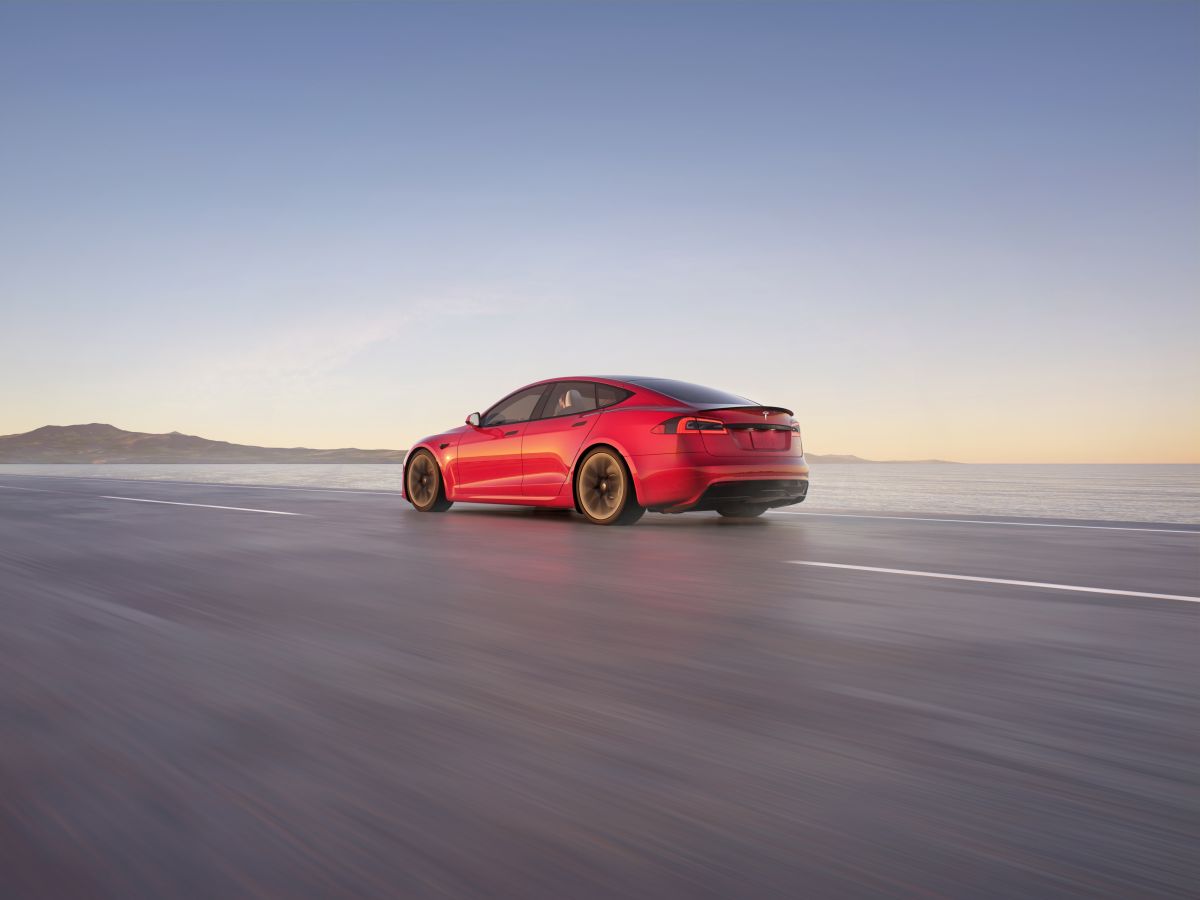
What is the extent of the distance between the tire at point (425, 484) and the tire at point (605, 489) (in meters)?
2.75

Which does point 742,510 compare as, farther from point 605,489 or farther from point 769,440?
Answer: point 605,489

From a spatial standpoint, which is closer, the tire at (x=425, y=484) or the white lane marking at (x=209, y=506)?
the white lane marking at (x=209, y=506)

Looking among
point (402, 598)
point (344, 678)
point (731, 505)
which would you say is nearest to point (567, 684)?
point (344, 678)

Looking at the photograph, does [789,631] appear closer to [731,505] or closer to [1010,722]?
[1010,722]

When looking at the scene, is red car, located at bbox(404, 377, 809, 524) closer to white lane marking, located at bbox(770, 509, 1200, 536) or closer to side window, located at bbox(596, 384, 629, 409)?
side window, located at bbox(596, 384, 629, 409)

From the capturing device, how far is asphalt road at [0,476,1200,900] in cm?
205

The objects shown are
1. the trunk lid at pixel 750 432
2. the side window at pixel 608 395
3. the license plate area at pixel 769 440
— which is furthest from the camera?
the side window at pixel 608 395

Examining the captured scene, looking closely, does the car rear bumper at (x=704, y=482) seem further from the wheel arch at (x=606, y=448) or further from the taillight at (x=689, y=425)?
the taillight at (x=689, y=425)

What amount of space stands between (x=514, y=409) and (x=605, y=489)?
213 centimetres

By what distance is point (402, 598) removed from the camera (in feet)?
18.5

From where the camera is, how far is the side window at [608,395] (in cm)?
1082

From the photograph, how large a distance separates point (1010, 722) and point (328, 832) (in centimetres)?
202

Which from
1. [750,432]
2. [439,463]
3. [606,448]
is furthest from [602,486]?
[439,463]

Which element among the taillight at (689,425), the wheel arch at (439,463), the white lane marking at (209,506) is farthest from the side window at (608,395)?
the white lane marking at (209,506)
